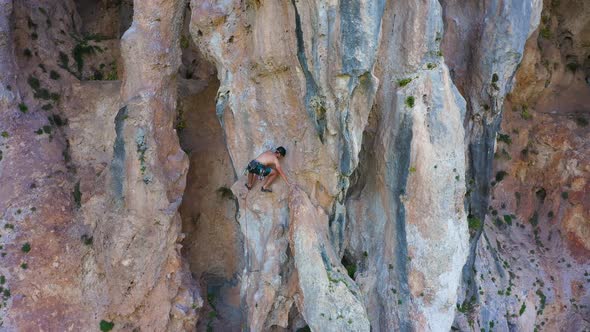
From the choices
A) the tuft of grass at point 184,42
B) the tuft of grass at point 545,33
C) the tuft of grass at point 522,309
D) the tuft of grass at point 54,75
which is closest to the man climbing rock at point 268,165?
the tuft of grass at point 184,42

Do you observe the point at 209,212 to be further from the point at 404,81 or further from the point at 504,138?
the point at 504,138

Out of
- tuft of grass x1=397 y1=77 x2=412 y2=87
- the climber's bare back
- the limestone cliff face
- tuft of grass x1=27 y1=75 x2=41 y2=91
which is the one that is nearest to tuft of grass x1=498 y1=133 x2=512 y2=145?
the limestone cliff face

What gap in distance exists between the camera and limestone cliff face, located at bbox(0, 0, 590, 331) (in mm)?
12648

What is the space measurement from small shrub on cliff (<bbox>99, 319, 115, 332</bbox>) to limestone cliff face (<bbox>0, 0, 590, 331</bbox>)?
61 mm

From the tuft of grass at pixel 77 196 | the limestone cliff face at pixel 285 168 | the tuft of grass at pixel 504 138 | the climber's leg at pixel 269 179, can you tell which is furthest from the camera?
the tuft of grass at pixel 504 138

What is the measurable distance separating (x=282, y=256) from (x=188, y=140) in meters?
6.12

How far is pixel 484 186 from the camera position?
16016 millimetres

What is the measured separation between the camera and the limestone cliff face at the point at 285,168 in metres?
12.6

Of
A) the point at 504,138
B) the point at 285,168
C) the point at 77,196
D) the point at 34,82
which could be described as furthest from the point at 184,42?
the point at 504,138

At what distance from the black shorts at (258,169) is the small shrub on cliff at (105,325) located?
21.8ft

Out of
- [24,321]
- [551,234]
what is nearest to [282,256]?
[24,321]

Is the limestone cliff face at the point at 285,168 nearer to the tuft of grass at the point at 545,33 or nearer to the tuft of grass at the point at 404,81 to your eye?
the tuft of grass at the point at 404,81

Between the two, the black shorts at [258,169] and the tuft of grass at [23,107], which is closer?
the black shorts at [258,169]

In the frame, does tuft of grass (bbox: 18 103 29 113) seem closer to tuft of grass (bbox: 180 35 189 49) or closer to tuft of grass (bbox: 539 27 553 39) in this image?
tuft of grass (bbox: 180 35 189 49)
